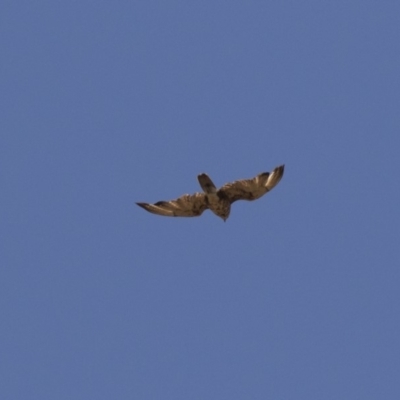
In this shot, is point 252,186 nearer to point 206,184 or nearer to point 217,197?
point 217,197

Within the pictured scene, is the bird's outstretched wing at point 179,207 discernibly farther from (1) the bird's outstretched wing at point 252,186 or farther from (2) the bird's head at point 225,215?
(1) the bird's outstretched wing at point 252,186

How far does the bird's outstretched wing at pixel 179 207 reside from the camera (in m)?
43.8

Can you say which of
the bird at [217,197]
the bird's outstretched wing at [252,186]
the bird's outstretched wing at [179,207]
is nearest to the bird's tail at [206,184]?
the bird at [217,197]

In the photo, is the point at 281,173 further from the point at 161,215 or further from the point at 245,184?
the point at 161,215

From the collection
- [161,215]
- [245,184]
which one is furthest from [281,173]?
[161,215]

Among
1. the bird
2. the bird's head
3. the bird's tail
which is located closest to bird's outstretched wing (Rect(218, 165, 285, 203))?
the bird

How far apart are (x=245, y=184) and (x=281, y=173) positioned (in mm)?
1418

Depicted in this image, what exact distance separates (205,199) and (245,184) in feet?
5.72

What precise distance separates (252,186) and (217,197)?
4.51 ft

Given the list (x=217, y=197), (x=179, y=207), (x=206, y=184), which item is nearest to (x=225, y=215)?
(x=217, y=197)

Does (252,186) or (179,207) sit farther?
(179,207)

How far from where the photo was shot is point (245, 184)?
139ft

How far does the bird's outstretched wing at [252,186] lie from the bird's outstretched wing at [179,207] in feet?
3.99

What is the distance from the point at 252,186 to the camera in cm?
4244
